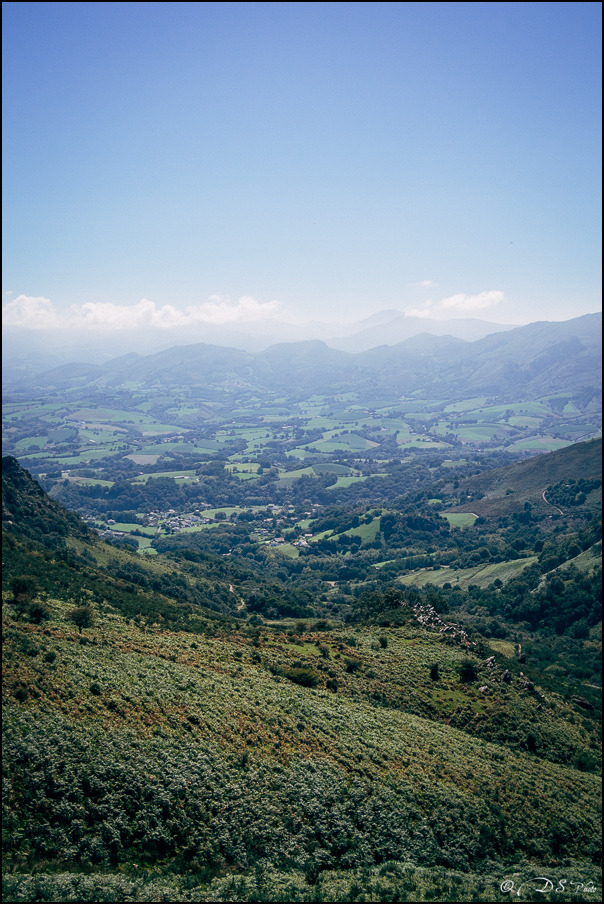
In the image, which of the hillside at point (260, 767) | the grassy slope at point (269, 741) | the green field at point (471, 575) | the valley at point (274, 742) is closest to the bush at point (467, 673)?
the hillside at point (260, 767)

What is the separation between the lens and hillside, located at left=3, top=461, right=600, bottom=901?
46.0 ft

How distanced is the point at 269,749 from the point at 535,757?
51.7 ft

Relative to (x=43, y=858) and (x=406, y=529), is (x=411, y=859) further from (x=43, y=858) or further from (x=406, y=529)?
(x=406, y=529)

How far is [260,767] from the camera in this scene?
18.2 m

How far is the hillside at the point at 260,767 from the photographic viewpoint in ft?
46.0

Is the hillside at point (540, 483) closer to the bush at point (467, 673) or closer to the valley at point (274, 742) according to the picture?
the valley at point (274, 742)

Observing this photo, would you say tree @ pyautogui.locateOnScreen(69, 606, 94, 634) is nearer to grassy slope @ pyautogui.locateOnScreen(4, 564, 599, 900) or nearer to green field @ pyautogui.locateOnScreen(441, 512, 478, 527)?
grassy slope @ pyautogui.locateOnScreen(4, 564, 599, 900)

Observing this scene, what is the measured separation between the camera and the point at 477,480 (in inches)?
5271

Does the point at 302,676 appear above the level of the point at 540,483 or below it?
below

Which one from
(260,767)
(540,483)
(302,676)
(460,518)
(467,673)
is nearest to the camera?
(260,767)

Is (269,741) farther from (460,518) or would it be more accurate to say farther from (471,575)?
(460,518)

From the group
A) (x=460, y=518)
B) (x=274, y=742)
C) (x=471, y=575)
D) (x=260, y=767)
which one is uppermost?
(x=260, y=767)

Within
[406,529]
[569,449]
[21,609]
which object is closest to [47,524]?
[21,609]

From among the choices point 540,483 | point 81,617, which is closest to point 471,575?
point 540,483
